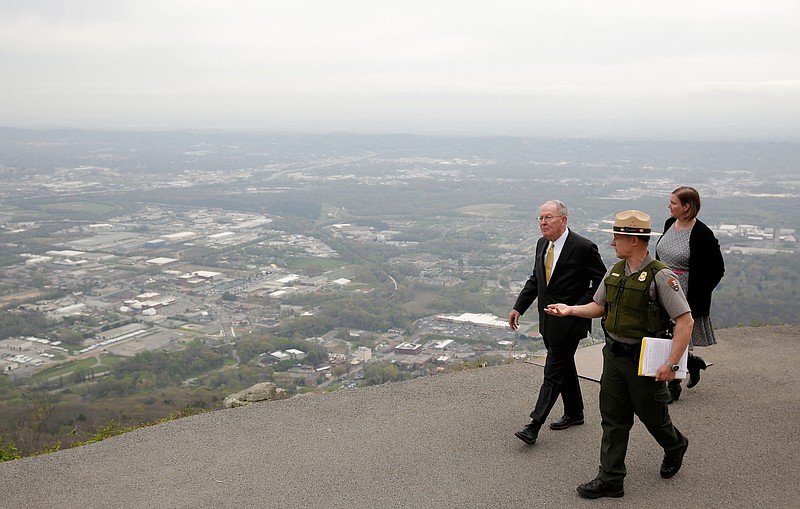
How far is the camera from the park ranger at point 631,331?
3.71 meters

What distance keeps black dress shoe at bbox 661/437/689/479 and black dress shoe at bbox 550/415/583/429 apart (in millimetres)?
936

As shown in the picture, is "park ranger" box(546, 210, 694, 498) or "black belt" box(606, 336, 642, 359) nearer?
"park ranger" box(546, 210, 694, 498)

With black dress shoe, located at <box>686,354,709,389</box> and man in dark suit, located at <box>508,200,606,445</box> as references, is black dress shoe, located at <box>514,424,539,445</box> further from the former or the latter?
black dress shoe, located at <box>686,354,709,389</box>

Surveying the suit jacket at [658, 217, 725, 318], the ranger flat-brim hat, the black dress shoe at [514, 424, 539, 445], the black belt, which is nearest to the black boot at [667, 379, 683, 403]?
the suit jacket at [658, 217, 725, 318]

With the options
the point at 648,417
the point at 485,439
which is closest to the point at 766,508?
the point at 648,417

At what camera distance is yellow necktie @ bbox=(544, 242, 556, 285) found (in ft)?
15.6

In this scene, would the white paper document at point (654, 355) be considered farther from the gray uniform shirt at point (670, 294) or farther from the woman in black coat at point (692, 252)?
the woman in black coat at point (692, 252)

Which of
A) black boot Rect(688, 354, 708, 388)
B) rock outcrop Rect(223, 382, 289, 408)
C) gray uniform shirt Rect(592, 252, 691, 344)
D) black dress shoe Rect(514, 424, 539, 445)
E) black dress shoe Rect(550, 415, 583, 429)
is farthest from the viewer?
rock outcrop Rect(223, 382, 289, 408)

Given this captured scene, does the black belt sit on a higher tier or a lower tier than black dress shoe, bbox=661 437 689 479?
higher

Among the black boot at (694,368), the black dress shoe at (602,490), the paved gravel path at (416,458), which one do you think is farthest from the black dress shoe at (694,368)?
the black dress shoe at (602,490)

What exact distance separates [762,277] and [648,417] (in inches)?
999

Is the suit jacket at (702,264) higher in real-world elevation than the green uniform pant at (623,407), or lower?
higher

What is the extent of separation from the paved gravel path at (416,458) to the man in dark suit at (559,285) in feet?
1.51

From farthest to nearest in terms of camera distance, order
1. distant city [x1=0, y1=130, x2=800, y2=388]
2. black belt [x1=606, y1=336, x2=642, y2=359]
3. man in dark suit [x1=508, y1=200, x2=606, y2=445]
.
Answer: distant city [x1=0, y1=130, x2=800, y2=388]
man in dark suit [x1=508, y1=200, x2=606, y2=445]
black belt [x1=606, y1=336, x2=642, y2=359]
